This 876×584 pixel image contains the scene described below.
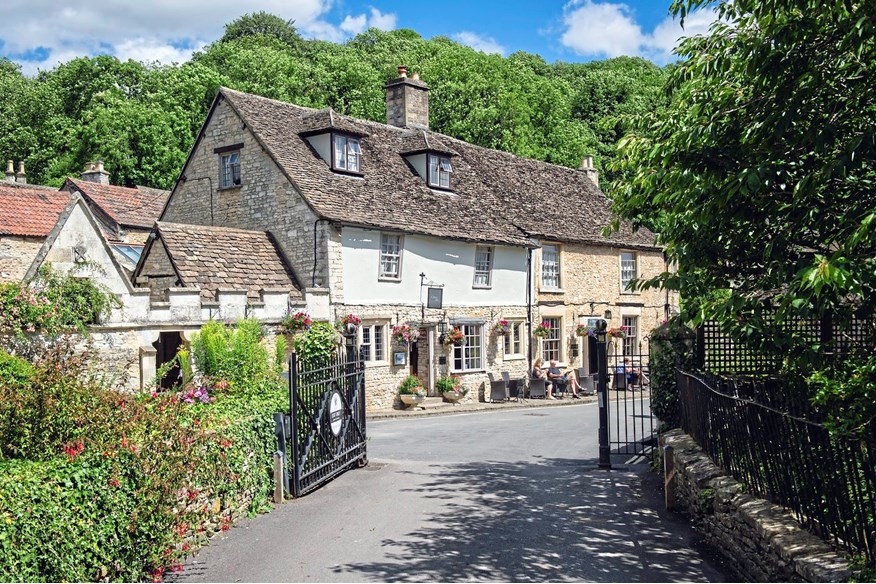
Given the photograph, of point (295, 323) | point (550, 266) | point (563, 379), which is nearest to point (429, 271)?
point (295, 323)

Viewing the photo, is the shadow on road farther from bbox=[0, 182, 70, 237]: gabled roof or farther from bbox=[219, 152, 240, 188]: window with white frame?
bbox=[0, 182, 70, 237]: gabled roof

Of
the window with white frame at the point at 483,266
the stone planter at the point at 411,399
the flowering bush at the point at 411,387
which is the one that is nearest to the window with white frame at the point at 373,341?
the flowering bush at the point at 411,387

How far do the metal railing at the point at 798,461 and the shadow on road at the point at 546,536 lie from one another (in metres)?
1.13

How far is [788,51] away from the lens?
793 centimetres

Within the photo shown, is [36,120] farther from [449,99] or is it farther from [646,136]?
[646,136]

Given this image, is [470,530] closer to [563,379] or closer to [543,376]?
[543,376]

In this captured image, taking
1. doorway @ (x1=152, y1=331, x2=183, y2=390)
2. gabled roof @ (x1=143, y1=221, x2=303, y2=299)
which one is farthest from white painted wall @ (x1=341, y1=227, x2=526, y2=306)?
doorway @ (x1=152, y1=331, x2=183, y2=390)

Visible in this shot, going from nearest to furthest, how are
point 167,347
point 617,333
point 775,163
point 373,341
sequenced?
point 775,163 < point 167,347 < point 373,341 < point 617,333

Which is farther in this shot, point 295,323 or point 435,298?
point 435,298

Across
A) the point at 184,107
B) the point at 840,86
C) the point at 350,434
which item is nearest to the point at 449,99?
the point at 184,107

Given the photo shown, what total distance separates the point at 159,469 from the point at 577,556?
14.6 feet

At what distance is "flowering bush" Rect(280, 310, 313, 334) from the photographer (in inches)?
938

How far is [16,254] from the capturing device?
29.8 m

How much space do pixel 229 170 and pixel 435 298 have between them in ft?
25.5
